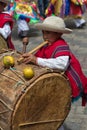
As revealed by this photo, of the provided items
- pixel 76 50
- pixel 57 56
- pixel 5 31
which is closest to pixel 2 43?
pixel 5 31

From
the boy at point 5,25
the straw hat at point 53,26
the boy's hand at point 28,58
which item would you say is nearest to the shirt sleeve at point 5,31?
the boy at point 5,25

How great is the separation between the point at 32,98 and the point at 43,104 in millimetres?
152

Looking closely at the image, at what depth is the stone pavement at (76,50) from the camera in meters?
4.34

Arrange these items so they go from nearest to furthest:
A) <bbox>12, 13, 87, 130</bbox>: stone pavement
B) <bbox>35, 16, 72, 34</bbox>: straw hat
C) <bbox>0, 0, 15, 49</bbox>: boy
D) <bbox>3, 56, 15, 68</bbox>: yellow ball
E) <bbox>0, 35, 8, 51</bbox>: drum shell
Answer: <bbox>3, 56, 15, 68</bbox>: yellow ball
<bbox>35, 16, 72, 34</bbox>: straw hat
<bbox>0, 35, 8, 51</bbox>: drum shell
<bbox>12, 13, 87, 130</bbox>: stone pavement
<bbox>0, 0, 15, 49</bbox>: boy

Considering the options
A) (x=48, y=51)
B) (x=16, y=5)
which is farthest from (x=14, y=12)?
(x=48, y=51)

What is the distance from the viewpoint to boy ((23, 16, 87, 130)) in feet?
11.0

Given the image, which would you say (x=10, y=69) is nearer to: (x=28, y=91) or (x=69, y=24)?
(x=28, y=91)

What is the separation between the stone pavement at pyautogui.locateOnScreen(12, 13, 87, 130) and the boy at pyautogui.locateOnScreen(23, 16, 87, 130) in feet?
2.45

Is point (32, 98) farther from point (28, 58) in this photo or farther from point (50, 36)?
point (50, 36)

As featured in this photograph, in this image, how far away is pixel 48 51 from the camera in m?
3.48

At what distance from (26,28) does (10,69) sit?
186 inches

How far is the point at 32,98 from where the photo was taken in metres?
3.13

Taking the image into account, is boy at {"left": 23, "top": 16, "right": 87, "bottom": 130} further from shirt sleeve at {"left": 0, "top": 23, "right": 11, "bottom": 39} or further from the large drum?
shirt sleeve at {"left": 0, "top": 23, "right": 11, "bottom": 39}

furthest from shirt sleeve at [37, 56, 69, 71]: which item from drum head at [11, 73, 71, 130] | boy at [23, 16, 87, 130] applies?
drum head at [11, 73, 71, 130]
